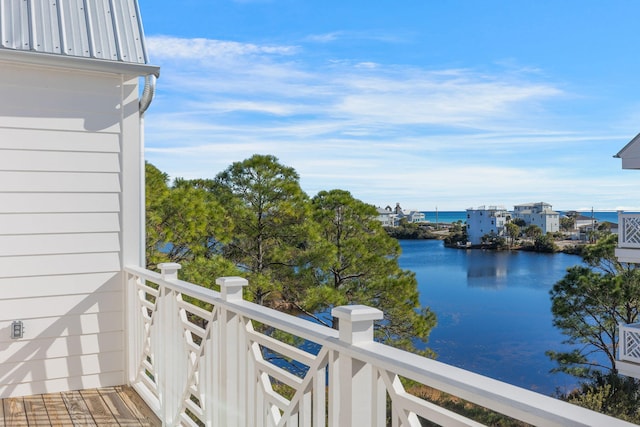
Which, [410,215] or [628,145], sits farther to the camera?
[410,215]

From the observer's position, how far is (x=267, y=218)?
14711 millimetres

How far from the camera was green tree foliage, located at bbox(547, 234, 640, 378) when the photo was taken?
16627 mm

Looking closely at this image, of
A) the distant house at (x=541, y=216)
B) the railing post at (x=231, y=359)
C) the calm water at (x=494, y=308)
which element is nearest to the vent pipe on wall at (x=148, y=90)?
the railing post at (x=231, y=359)

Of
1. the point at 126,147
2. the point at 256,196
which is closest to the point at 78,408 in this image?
the point at 126,147

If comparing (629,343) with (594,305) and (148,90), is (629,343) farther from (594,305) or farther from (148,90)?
(148,90)

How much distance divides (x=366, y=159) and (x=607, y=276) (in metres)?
13.8

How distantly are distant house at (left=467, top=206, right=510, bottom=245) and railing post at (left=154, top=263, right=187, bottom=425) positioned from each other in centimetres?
2735

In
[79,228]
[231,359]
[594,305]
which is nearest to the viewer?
[231,359]

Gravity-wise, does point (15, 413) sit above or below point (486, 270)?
above

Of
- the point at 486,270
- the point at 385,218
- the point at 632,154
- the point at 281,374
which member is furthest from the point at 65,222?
the point at 486,270

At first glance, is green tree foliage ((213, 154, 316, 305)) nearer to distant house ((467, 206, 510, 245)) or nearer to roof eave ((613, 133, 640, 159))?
roof eave ((613, 133, 640, 159))

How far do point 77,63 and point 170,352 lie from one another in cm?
189

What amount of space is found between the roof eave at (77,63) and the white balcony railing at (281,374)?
130 cm

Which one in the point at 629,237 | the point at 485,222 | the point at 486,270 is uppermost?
the point at 629,237
